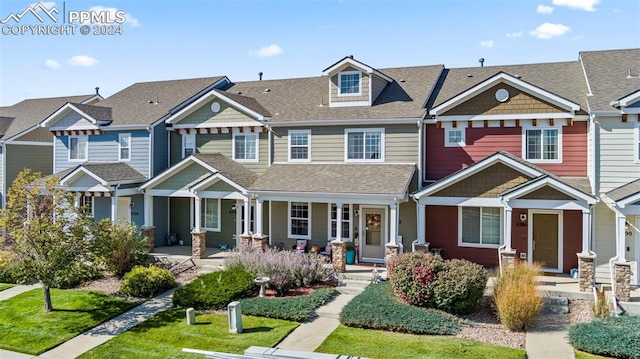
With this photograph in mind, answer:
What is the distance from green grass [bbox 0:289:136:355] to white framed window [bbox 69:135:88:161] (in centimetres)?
948

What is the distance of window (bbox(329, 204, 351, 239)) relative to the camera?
20672 millimetres

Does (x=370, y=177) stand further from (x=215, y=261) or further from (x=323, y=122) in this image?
(x=215, y=261)

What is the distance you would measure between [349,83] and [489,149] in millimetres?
6529

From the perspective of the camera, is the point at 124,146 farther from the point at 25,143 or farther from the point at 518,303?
the point at 518,303

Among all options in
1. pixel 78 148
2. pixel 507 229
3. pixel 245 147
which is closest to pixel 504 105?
pixel 507 229

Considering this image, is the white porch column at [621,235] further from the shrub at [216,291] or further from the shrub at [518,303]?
the shrub at [216,291]

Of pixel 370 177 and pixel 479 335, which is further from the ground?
pixel 370 177

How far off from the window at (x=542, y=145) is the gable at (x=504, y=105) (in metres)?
0.78

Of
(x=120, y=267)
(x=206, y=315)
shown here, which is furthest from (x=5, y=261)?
(x=206, y=315)

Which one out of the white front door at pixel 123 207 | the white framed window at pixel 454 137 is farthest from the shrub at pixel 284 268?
the white front door at pixel 123 207

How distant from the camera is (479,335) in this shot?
12.4 metres

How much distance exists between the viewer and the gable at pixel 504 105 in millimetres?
18078

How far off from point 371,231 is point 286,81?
973cm

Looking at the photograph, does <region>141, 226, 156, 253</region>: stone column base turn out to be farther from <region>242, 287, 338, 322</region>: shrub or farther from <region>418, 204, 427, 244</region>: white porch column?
<region>418, 204, 427, 244</region>: white porch column
